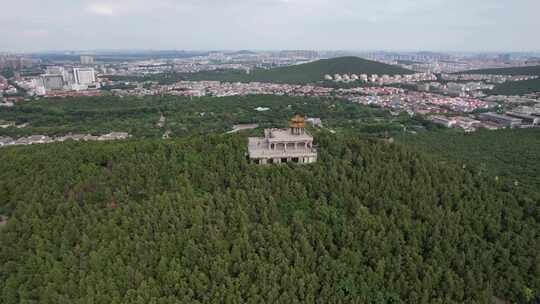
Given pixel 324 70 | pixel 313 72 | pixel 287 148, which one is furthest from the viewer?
pixel 324 70

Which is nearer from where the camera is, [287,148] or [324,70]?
[287,148]

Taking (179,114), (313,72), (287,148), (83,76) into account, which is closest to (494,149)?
(287,148)

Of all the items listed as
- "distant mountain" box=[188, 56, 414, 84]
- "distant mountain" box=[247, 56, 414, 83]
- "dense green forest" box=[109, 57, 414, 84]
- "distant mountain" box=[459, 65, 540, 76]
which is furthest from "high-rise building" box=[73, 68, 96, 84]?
"distant mountain" box=[459, 65, 540, 76]

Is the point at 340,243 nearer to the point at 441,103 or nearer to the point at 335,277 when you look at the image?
the point at 335,277

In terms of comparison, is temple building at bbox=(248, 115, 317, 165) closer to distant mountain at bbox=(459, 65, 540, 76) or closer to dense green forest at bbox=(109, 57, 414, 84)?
dense green forest at bbox=(109, 57, 414, 84)

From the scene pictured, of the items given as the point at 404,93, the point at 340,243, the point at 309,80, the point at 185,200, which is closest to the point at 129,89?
the point at 309,80

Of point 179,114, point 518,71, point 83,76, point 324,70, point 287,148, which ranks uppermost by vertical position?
point 324,70

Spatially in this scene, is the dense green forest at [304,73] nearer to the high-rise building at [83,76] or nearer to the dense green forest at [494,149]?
the high-rise building at [83,76]

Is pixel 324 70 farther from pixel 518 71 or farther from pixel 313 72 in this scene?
pixel 518 71
